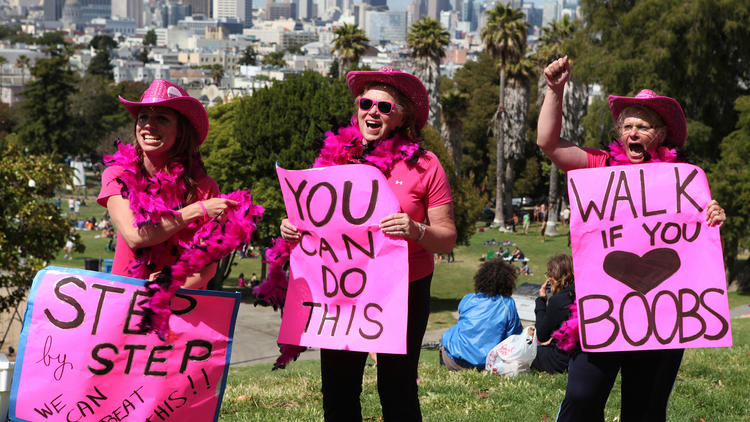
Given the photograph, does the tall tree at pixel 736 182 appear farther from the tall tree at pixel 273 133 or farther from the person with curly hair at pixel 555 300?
the person with curly hair at pixel 555 300

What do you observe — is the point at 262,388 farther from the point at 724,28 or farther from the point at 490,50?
the point at 490,50

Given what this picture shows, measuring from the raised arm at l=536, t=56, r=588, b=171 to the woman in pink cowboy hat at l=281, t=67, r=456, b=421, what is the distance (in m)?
0.57

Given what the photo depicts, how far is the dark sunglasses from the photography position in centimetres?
449

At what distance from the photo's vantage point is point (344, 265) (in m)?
4.46

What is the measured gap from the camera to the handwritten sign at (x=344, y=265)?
171 inches

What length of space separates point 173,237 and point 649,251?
7.75 feet

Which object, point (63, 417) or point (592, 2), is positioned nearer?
point (63, 417)

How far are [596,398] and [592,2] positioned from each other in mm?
30005

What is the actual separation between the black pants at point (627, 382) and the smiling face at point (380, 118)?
1.50 metres

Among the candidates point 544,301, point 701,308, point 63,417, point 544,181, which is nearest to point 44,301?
point 63,417

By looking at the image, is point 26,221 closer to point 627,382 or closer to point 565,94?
point 627,382

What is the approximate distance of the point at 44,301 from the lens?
14.1 feet

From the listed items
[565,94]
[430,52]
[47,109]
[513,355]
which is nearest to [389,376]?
[513,355]

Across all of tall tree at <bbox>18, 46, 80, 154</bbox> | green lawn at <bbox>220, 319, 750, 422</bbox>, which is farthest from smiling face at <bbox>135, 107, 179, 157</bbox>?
tall tree at <bbox>18, 46, 80, 154</bbox>
